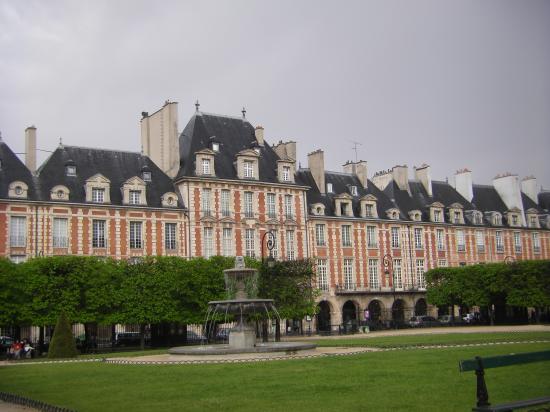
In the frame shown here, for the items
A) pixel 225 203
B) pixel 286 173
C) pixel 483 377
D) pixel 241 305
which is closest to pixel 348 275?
pixel 286 173

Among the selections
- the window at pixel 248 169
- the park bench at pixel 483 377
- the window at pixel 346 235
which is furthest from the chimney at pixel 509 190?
the park bench at pixel 483 377

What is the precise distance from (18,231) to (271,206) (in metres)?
15.2

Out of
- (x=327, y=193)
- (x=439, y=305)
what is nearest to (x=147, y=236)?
(x=327, y=193)

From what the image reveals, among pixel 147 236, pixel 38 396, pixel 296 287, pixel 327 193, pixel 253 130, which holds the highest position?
pixel 253 130

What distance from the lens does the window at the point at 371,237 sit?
1992 inches

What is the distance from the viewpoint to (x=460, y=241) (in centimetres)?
5541

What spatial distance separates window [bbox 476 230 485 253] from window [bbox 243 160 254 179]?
2063 cm

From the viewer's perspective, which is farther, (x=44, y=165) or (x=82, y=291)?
(x=44, y=165)

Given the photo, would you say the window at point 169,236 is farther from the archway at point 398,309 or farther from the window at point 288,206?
the archway at point 398,309

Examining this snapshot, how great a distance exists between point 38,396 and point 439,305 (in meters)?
39.0

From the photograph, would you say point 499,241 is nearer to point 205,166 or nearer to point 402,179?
point 402,179

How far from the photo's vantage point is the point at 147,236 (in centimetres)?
4066

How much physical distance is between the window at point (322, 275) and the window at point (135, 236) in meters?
12.4

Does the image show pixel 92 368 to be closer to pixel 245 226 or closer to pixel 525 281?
pixel 245 226
